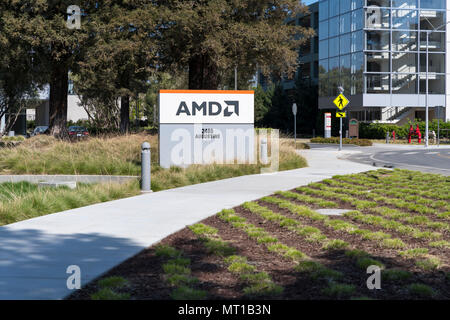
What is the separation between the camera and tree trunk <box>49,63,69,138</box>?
30.2m

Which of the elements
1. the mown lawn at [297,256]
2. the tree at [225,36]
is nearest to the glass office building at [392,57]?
the tree at [225,36]

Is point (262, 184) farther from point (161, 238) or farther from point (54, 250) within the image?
point (54, 250)

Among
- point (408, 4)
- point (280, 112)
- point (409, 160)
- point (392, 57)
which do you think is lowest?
point (409, 160)

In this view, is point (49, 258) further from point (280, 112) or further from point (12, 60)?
point (280, 112)

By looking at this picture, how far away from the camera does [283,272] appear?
6223mm

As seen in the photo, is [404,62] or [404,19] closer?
[404,19]

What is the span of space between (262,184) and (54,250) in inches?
330

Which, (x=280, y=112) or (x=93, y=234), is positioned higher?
(x=280, y=112)

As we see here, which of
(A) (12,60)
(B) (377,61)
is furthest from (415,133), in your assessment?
(A) (12,60)

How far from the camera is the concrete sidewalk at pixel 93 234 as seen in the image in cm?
594

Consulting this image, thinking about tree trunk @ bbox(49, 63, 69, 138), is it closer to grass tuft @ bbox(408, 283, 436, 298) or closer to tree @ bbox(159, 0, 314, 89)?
tree @ bbox(159, 0, 314, 89)

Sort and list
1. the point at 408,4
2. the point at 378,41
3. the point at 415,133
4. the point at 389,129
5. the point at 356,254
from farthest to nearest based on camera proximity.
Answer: the point at 378,41, the point at 408,4, the point at 389,129, the point at 415,133, the point at 356,254

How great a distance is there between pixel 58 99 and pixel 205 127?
14.0 meters

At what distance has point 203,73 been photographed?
29125 millimetres
